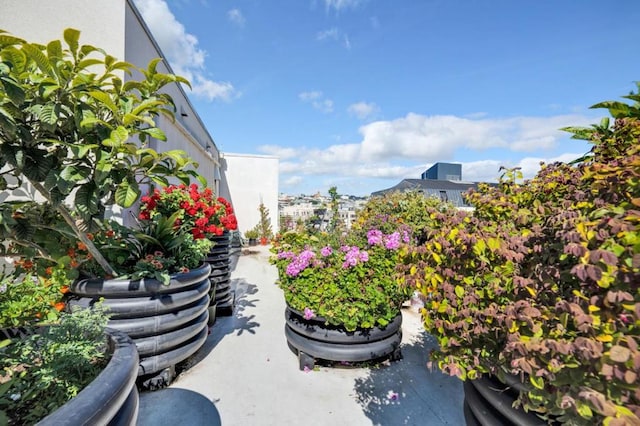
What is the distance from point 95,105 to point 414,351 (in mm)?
3573

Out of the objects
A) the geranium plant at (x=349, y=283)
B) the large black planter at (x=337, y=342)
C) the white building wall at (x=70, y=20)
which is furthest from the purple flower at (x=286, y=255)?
the white building wall at (x=70, y=20)

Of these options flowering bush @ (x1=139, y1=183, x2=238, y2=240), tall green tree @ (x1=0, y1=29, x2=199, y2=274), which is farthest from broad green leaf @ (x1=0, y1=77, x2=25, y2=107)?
flowering bush @ (x1=139, y1=183, x2=238, y2=240)

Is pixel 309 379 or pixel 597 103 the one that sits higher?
pixel 597 103

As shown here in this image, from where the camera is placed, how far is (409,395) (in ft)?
6.95

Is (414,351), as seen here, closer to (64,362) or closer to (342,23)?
(64,362)

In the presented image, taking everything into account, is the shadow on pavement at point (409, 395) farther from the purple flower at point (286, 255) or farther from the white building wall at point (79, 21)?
the white building wall at point (79, 21)

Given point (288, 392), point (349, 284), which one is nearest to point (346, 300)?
point (349, 284)

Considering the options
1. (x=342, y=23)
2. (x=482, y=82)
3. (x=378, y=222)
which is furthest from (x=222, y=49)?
(x=482, y=82)

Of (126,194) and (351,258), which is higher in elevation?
(126,194)

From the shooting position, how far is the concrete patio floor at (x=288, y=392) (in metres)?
1.85

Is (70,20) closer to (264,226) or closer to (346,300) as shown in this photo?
(346,300)

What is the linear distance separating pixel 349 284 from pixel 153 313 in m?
1.56

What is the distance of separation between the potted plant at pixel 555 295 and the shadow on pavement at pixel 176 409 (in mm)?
1772

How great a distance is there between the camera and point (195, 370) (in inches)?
94.4
